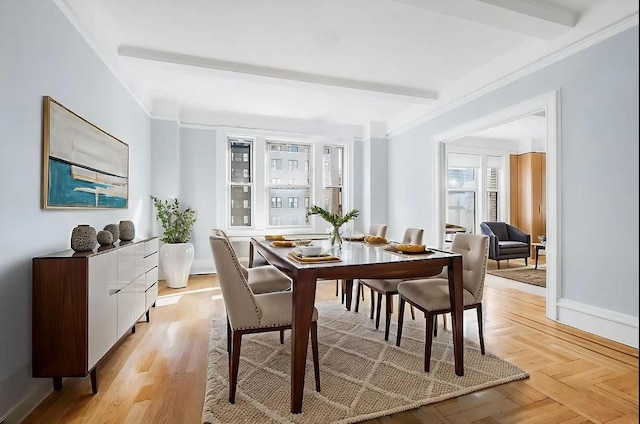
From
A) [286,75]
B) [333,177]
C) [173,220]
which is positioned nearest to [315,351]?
[286,75]

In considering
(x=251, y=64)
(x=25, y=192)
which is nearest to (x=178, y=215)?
(x=251, y=64)

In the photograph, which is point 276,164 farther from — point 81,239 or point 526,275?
point 526,275

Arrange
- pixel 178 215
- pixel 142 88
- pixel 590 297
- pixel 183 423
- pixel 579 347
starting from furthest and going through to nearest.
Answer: pixel 178 215
pixel 142 88
pixel 590 297
pixel 579 347
pixel 183 423

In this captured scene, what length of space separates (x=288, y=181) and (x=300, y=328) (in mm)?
4514

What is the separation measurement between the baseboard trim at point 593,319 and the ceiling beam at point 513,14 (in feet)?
7.61

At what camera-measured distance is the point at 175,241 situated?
4.73 metres

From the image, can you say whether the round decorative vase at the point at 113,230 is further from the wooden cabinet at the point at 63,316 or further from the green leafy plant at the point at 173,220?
the green leafy plant at the point at 173,220

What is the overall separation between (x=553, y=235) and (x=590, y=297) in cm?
58

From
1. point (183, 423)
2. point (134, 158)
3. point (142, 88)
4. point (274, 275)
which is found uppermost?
point (142, 88)

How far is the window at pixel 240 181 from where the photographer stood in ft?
19.0

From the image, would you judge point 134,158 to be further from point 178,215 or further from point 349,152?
point 349,152

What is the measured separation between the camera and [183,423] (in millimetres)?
1693

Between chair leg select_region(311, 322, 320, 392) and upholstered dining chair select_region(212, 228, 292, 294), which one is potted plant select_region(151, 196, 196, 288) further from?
chair leg select_region(311, 322, 320, 392)

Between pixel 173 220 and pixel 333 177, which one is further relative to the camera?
pixel 333 177
